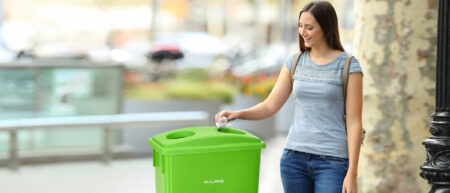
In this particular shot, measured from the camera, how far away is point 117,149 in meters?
10.8

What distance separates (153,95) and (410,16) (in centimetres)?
725

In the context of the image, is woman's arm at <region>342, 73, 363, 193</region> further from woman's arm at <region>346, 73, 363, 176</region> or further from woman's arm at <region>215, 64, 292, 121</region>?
woman's arm at <region>215, 64, 292, 121</region>

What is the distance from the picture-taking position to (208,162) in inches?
133

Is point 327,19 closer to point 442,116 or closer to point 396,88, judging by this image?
point 442,116

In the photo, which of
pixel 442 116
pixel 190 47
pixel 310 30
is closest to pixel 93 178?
pixel 442 116

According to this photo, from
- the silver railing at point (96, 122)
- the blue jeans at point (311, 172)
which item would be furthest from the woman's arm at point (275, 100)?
the silver railing at point (96, 122)

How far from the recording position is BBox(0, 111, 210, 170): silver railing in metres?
9.47

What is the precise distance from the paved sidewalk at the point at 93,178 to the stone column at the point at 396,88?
7.72 ft

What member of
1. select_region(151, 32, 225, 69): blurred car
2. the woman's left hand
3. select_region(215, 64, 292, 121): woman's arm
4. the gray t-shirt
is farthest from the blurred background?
select_region(151, 32, 225, 69): blurred car

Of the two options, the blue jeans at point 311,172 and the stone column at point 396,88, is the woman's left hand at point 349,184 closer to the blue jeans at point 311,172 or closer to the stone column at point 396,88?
the blue jeans at point 311,172

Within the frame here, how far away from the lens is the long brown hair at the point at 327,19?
348 cm

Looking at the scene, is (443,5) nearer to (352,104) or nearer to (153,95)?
(352,104)

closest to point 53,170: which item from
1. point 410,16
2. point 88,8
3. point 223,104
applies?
point 223,104

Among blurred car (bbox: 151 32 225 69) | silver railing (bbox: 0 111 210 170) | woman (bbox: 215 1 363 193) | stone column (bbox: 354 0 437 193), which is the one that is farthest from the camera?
blurred car (bbox: 151 32 225 69)
